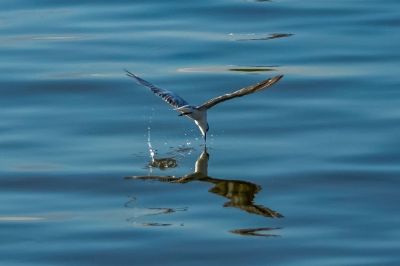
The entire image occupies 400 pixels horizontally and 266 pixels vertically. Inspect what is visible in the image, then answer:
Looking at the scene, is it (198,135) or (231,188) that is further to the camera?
(198,135)

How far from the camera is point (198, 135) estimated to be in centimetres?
1252

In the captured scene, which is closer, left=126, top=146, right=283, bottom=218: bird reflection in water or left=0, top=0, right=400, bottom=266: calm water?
left=0, top=0, right=400, bottom=266: calm water

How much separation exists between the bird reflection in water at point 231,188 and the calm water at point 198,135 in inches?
0.6

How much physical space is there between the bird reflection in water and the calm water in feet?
0.05

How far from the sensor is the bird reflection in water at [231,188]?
10.7 metres

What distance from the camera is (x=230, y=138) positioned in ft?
40.4

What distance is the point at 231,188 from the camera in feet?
36.8

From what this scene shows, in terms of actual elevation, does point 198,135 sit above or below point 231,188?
above

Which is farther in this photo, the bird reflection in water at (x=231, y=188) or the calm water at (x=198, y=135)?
the bird reflection in water at (x=231, y=188)

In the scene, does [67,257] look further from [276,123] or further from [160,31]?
[160,31]

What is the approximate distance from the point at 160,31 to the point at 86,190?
4886 millimetres

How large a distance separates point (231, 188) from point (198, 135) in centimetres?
138

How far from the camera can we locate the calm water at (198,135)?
10078 millimetres

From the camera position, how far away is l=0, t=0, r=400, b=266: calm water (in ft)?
33.1
